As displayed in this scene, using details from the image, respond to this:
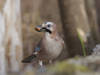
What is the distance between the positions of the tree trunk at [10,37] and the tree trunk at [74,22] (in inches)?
96.9

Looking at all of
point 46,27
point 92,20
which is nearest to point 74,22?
point 92,20

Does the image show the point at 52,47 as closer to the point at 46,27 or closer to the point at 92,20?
the point at 46,27

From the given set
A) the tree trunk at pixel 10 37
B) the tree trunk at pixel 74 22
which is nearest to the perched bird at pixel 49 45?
the tree trunk at pixel 10 37

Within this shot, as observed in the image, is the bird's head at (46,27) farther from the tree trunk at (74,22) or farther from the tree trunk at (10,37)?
the tree trunk at (74,22)

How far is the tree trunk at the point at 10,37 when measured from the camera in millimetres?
4480

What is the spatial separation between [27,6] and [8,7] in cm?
243

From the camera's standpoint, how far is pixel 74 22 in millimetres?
6852

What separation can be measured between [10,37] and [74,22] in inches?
106

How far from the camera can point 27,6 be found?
6.94 metres

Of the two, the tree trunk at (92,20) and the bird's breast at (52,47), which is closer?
the bird's breast at (52,47)

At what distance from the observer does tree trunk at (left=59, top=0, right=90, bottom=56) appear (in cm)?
683

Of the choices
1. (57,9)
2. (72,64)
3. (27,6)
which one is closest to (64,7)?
(57,9)

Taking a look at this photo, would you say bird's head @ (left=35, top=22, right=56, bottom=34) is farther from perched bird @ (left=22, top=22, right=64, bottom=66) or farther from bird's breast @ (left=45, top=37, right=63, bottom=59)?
bird's breast @ (left=45, top=37, right=63, bottom=59)

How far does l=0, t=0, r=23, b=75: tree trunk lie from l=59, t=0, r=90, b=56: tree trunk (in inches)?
96.9
